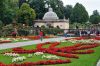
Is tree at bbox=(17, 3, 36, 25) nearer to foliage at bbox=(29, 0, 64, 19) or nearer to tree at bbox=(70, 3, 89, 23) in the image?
foliage at bbox=(29, 0, 64, 19)

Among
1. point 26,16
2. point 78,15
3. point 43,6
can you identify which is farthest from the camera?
point 78,15

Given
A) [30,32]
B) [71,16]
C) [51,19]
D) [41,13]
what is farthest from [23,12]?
[30,32]

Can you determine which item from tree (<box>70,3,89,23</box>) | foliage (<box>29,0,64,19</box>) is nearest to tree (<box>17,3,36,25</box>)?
foliage (<box>29,0,64,19</box>)

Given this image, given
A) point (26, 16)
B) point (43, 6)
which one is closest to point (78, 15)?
point (43, 6)

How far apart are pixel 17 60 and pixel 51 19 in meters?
89.7

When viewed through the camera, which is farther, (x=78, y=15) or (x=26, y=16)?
(x=78, y=15)

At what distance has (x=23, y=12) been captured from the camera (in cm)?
9281

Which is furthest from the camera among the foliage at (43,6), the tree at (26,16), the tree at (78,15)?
the tree at (78,15)

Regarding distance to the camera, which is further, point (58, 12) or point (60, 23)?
point (58, 12)

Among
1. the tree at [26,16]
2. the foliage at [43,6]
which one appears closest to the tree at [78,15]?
Answer: the foliage at [43,6]

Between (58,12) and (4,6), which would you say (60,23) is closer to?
(58,12)

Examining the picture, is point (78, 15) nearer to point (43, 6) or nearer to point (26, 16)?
point (43, 6)

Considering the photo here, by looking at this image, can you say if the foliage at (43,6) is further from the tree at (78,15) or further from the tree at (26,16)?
the tree at (26,16)

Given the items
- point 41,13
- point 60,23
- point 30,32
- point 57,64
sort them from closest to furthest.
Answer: point 57,64 → point 30,32 → point 60,23 → point 41,13
